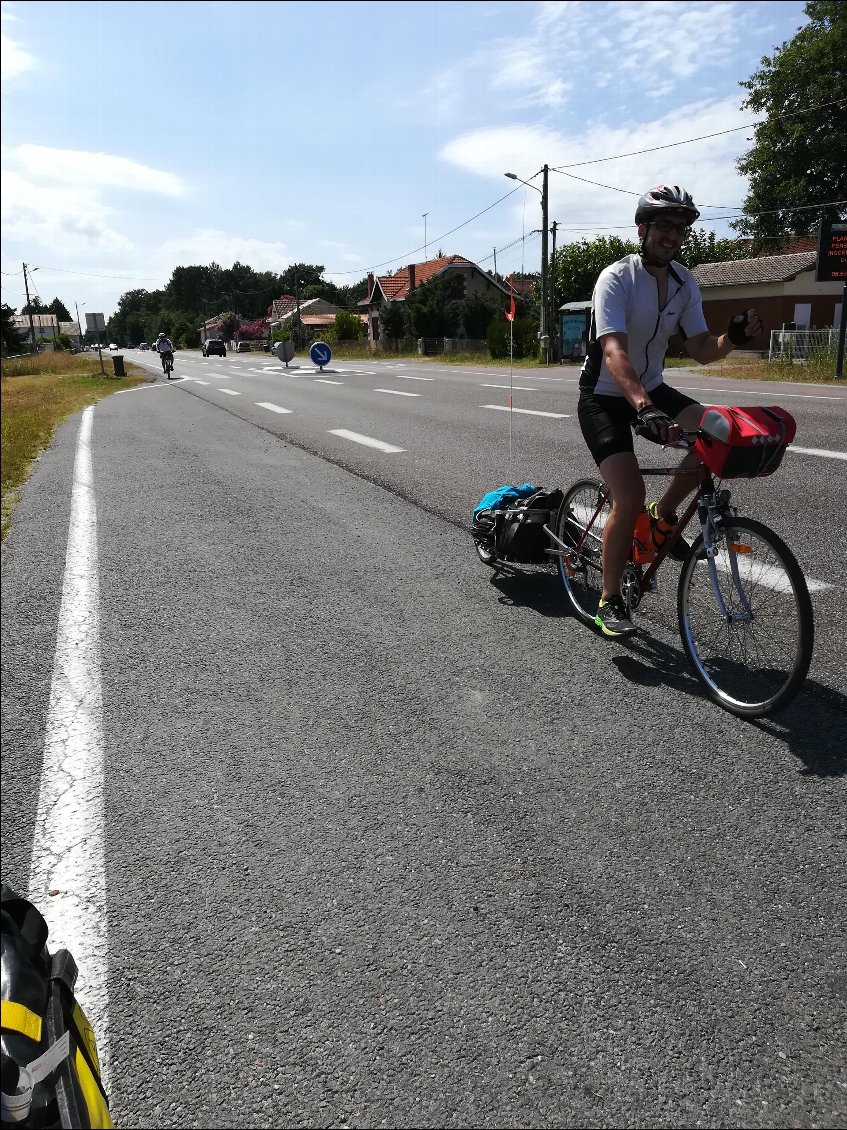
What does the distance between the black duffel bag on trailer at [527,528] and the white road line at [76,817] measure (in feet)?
7.83

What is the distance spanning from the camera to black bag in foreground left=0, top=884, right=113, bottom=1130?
1058 mm

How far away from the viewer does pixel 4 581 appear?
18.5 ft

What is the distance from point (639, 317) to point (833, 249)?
720 inches

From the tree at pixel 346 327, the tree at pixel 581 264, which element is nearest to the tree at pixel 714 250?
the tree at pixel 581 264

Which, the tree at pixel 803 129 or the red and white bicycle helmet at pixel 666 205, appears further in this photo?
the tree at pixel 803 129

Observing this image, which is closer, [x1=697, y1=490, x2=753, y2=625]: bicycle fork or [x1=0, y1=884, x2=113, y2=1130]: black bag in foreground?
[x1=0, y1=884, x2=113, y2=1130]: black bag in foreground

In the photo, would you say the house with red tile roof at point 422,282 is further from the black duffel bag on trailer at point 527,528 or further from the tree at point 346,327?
the black duffel bag on trailer at point 527,528

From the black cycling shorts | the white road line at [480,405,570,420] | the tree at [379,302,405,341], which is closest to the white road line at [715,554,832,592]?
the black cycling shorts

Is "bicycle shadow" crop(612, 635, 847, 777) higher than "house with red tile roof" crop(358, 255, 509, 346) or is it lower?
lower

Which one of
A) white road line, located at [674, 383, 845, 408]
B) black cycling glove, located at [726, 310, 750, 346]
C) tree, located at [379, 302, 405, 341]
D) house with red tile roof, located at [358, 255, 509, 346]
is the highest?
→ house with red tile roof, located at [358, 255, 509, 346]

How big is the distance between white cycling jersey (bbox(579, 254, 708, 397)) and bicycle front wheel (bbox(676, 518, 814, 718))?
94 cm

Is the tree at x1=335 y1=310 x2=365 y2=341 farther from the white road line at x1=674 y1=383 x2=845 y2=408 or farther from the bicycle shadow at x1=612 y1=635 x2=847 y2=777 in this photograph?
the bicycle shadow at x1=612 y1=635 x2=847 y2=777

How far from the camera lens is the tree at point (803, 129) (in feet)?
153

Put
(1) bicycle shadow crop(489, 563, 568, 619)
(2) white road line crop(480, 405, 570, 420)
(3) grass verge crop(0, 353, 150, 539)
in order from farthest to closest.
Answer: (2) white road line crop(480, 405, 570, 420)
(3) grass verge crop(0, 353, 150, 539)
(1) bicycle shadow crop(489, 563, 568, 619)
